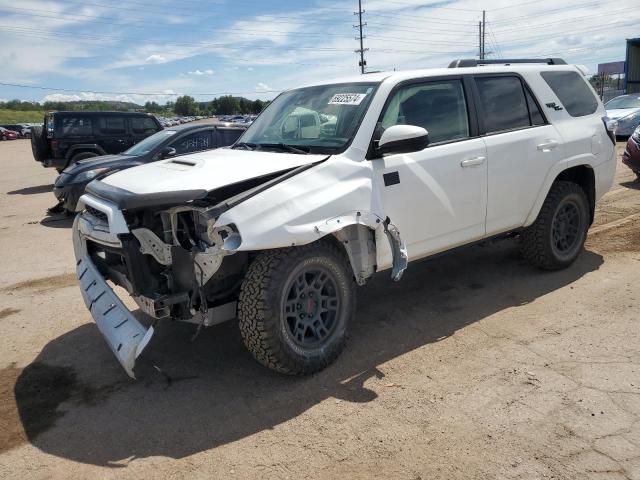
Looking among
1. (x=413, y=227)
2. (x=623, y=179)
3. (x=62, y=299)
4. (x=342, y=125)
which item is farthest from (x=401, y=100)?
(x=623, y=179)

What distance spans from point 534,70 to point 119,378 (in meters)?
4.59

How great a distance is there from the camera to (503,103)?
16.3 ft

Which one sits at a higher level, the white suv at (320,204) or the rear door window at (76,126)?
the rear door window at (76,126)

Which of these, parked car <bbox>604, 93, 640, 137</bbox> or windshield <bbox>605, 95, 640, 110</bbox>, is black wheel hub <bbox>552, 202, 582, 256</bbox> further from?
windshield <bbox>605, 95, 640, 110</bbox>

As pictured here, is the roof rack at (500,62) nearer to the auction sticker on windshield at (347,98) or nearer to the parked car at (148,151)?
the auction sticker on windshield at (347,98)

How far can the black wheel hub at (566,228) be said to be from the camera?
5.46 metres

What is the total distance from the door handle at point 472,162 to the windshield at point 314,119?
3.14 ft

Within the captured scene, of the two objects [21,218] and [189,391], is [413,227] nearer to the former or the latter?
[189,391]

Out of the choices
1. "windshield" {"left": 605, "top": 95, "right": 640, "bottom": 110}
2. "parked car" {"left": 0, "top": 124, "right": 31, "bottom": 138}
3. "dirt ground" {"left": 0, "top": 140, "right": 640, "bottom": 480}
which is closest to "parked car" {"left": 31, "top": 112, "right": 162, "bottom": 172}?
"dirt ground" {"left": 0, "top": 140, "right": 640, "bottom": 480}

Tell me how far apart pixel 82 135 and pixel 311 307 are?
1265cm

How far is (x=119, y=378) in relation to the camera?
3893 millimetres

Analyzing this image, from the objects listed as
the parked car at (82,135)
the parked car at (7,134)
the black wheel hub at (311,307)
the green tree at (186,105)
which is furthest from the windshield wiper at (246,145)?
the green tree at (186,105)

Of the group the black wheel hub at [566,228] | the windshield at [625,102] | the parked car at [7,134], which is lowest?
the black wheel hub at [566,228]

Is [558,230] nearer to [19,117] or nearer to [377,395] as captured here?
[377,395]
